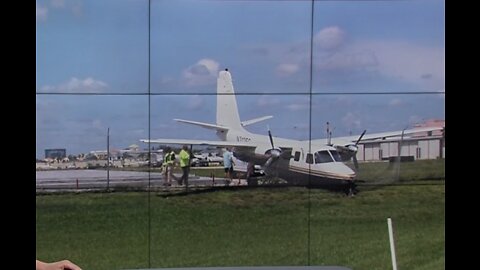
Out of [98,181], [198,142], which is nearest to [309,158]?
[198,142]

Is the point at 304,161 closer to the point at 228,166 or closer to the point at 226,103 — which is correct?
the point at 228,166

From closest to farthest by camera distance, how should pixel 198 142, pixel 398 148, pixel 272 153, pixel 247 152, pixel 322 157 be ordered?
1. pixel 198 142
2. pixel 322 157
3. pixel 398 148
4. pixel 272 153
5. pixel 247 152

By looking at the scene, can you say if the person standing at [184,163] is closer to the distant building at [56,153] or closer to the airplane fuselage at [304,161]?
the airplane fuselage at [304,161]

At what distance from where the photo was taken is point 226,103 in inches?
393

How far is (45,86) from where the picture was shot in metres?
9.70

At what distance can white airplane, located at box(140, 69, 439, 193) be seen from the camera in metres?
10.1

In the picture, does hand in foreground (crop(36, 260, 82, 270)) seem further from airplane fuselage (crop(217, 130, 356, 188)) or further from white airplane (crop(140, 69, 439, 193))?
airplane fuselage (crop(217, 130, 356, 188))

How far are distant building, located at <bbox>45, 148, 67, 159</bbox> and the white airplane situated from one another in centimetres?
135

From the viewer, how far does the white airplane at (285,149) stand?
33.0 feet

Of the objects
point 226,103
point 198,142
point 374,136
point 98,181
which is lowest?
point 98,181

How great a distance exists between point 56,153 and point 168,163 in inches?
65.9

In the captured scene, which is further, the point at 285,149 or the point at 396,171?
the point at 396,171

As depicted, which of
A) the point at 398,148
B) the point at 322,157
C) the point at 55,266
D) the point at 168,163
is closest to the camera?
the point at 55,266
